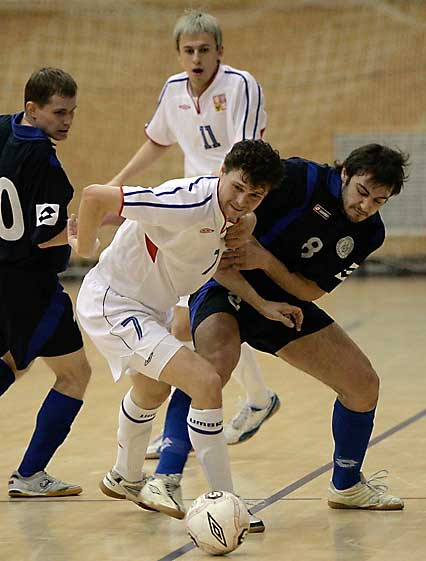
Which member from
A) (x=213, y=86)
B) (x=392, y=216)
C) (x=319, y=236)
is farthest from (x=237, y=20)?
(x=319, y=236)

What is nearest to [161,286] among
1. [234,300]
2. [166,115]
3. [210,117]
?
[234,300]

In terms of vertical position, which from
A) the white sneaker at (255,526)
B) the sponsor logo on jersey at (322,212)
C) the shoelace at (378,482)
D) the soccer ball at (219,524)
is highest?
the sponsor logo on jersey at (322,212)

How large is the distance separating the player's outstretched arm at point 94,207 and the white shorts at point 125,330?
0.26 m

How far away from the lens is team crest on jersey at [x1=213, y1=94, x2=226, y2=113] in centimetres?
570

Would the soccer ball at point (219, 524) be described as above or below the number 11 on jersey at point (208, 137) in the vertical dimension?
below

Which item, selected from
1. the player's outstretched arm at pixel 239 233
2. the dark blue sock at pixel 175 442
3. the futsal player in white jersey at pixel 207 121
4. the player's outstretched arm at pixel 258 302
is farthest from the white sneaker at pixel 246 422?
the player's outstretched arm at pixel 239 233

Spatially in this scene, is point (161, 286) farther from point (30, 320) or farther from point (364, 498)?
point (364, 498)

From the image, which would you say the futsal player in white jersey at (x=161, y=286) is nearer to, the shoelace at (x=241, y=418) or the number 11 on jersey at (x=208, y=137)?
the shoelace at (x=241, y=418)

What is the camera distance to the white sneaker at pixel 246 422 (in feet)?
18.0

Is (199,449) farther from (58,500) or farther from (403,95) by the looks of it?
(403,95)

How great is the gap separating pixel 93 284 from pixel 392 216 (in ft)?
32.2

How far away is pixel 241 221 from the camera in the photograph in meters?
4.03

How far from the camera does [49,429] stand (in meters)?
4.55

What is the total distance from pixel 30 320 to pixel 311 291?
3.72 feet
